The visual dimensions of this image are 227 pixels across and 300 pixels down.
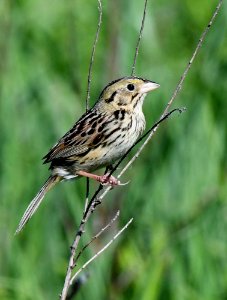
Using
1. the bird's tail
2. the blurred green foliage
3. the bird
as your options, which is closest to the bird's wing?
the bird

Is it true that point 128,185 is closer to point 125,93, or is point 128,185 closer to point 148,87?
point 125,93

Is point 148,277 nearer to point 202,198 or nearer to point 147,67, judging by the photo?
point 202,198

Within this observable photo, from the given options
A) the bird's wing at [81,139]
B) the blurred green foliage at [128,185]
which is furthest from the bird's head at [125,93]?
the blurred green foliage at [128,185]

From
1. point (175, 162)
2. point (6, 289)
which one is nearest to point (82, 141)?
point (175, 162)

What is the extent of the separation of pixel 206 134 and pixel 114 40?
80 centimetres

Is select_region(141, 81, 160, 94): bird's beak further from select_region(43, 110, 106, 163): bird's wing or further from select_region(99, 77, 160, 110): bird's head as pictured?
select_region(43, 110, 106, 163): bird's wing

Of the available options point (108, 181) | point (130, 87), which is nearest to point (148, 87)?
point (130, 87)

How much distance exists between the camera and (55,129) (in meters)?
6.05

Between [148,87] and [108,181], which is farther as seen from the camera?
[148,87]

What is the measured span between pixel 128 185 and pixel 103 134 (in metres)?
1.02

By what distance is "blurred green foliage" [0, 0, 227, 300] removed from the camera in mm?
5809

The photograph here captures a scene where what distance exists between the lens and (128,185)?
232 inches

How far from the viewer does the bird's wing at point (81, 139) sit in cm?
496

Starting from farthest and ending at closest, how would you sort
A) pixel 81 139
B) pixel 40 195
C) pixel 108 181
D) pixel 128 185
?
1. pixel 128 185
2. pixel 81 139
3. pixel 40 195
4. pixel 108 181
